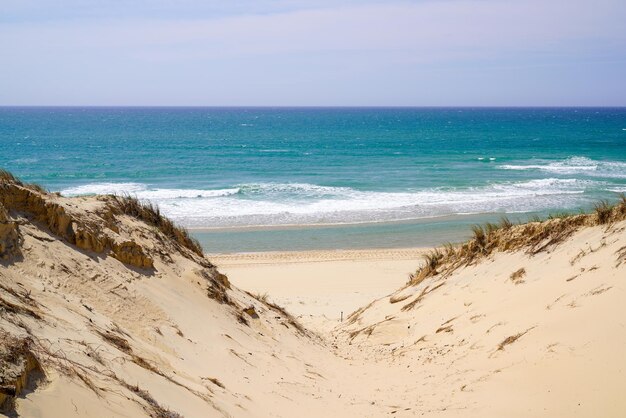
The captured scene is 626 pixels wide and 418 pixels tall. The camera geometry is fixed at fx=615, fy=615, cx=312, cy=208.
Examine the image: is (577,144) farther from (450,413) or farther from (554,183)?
(450,413)

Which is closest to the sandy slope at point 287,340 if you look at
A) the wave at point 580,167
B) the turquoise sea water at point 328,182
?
the turquoise sea water at point 328,182

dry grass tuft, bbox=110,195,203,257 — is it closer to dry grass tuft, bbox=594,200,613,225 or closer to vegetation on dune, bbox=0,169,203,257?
vegetation on dune, bbox=0,169,203,257

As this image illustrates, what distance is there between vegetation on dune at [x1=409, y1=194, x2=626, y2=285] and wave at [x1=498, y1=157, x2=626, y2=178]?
115 ft

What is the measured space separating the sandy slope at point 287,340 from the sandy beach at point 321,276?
3.96 meters

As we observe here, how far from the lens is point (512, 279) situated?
34.9 feet

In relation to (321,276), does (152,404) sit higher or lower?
higher

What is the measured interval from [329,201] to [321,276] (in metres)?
14.1

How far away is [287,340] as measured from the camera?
33.2ft

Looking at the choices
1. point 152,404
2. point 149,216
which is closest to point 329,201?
point 149,216

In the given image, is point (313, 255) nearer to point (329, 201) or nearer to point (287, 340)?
point (329, 201)

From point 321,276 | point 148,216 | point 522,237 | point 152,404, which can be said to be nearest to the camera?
point 152,404

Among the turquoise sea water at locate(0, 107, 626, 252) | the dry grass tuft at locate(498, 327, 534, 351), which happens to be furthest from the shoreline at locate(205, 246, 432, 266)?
the dry grass tuft at locate(498, 327, 534, 351)

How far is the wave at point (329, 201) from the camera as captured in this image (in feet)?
99.8

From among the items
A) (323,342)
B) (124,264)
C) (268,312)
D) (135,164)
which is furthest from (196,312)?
(135,164)
